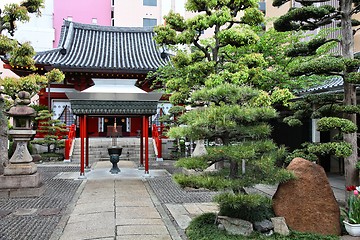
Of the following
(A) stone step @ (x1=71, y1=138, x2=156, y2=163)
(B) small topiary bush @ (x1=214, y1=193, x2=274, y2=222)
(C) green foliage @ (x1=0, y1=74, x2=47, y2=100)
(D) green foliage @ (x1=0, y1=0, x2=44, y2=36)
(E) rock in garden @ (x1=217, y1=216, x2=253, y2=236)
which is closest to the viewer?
(B) small topiary bush @ (x1=214, y1=193, x2=274, y2=222)

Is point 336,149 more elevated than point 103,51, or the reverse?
point 103,51

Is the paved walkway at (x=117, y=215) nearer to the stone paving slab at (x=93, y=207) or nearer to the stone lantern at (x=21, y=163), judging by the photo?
the stone paving slab at (x=93, y=207)

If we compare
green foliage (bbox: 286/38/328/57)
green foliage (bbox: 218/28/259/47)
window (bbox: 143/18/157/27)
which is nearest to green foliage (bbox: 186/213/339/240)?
green foliage (bbox: 286/38/328/57)

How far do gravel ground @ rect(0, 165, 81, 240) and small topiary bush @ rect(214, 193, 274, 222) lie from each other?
294cm

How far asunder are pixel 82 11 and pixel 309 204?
3706cm

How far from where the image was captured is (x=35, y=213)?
22.7ft

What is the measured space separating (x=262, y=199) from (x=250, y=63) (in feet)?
18.6

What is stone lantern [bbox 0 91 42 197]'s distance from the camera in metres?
8.70

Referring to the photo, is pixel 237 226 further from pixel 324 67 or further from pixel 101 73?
pixel 101 73

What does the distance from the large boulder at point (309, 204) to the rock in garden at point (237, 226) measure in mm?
621

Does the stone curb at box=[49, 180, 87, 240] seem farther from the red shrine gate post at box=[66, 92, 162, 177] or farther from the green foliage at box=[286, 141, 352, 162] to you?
the green foliage at box=[286, 141, 352, 162]

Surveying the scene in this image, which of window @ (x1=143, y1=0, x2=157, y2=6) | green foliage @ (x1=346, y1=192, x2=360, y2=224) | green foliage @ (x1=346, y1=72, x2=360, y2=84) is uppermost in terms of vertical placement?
window @ (x1=143, y1=0, x2=157, y2=6)

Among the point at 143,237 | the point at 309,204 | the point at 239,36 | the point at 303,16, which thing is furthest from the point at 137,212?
the point at 239,36

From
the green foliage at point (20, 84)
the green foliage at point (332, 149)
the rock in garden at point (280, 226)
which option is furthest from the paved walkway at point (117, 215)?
the green foliage at point (20, 84)
